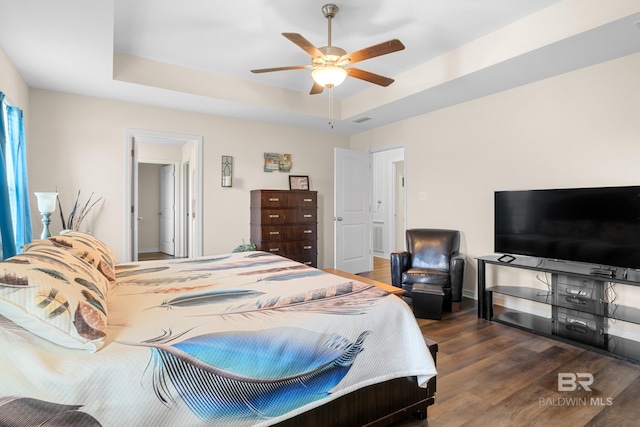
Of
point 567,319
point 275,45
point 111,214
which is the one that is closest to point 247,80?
point 275,45

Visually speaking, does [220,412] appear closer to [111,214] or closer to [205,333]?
[205,333]

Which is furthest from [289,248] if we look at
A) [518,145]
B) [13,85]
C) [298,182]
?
[13,85]

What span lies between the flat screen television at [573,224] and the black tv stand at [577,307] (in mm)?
133

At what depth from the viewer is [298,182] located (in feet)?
17.9

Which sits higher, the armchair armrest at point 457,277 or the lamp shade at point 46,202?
the lamp shade at point 46,202

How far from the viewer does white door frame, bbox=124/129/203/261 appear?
417 centimetres

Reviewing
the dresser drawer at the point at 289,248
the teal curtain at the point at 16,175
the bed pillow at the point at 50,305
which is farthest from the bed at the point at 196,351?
the dresser drawer at the point at 289,248

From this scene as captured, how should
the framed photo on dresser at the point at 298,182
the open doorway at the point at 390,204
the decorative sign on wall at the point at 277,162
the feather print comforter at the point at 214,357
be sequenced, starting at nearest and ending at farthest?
the feather print comforter at the point at 214,357 → the decorative sign on wall at the point at 277,162 → the framed photo on dresser at the point at 298,182 → the open doorway at the point at 390,204

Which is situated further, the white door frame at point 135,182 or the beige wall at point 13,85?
the white door frame at point 135,182

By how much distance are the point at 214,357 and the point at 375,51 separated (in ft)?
7.73

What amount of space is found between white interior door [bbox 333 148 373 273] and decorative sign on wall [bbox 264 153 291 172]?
82 centimetres

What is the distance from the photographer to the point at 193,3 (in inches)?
104

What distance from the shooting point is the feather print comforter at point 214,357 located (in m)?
1.01

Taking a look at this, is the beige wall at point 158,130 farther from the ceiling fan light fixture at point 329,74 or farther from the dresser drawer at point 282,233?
the ceiling fan light fixture at point 329,74
